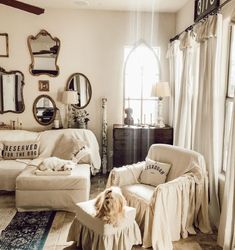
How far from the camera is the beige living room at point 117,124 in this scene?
110 inches

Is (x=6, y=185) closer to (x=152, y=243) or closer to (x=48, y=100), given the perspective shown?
(x=48, y=100)

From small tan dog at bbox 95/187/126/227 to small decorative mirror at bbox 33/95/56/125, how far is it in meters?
2.76

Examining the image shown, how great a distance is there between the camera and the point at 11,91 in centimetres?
488

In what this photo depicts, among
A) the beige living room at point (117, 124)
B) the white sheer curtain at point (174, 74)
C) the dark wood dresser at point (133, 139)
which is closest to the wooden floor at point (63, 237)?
the beige living room at point (117, 124)

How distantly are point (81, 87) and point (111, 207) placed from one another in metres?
2.91

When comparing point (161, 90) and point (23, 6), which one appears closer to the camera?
point (23, 6)

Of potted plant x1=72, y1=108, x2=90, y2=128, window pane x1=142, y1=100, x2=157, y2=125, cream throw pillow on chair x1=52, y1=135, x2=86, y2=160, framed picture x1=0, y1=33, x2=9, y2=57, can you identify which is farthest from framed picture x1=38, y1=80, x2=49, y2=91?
window pane x1=142, y1=100, x2=157, y2=125

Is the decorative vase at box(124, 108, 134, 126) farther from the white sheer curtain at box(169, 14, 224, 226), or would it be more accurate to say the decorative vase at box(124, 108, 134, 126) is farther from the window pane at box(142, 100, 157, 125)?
the white sheer curtain at box(169, 14, 224, 226)

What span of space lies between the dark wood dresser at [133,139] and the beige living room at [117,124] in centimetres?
2

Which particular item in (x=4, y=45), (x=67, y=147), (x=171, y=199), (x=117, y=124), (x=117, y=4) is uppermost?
(x=117, y=4)

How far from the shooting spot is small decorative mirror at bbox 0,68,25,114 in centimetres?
485

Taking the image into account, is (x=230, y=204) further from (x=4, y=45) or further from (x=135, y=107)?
(x=4, y=45)

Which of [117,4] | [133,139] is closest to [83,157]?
[133,139]

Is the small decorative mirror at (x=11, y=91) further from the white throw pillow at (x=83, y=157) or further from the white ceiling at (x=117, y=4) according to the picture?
the white throw pillow at (x=83, y=157)
